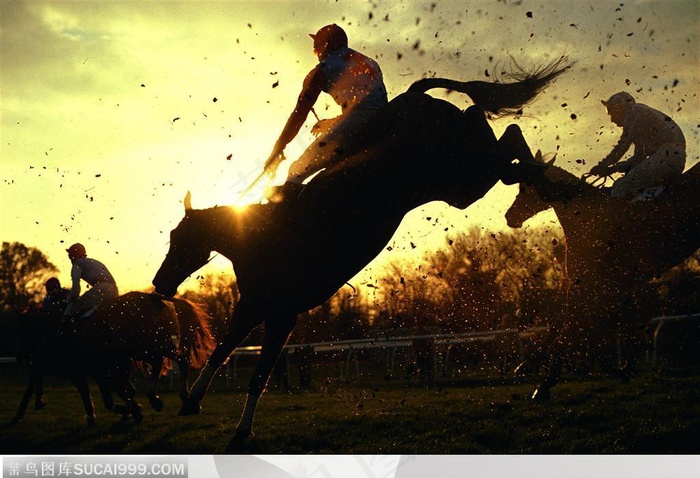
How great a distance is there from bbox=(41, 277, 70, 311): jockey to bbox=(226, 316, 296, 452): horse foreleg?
246 cm

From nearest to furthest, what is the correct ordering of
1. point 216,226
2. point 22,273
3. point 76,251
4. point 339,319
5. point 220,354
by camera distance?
point 220,354
point 216,226
point 76,251
point 339,319
point 22,273

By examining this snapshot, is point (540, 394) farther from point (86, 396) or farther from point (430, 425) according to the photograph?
point (86, 396)

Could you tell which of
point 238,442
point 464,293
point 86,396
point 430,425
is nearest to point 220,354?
point 238,442

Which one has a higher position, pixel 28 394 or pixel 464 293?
pixel 464 293

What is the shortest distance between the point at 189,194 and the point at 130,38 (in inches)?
55.4

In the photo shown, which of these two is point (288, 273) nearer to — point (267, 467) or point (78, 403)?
point (267, 467)

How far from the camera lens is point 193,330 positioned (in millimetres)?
5445

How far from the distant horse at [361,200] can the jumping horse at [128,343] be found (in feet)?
5.25

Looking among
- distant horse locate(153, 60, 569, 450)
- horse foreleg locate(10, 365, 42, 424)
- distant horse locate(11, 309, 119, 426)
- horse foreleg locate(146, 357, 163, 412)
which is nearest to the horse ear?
distant horse locate(153, 60, 569, 450)

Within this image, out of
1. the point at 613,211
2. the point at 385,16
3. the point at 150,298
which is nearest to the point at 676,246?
the point at 613,211

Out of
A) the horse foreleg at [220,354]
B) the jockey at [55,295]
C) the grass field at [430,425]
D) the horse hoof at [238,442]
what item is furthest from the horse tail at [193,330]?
the horse foreleg at [220,354]

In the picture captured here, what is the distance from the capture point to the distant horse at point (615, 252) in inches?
177

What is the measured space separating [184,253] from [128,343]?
5.69 ft

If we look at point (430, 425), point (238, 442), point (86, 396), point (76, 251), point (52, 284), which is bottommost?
point (430, 425)
